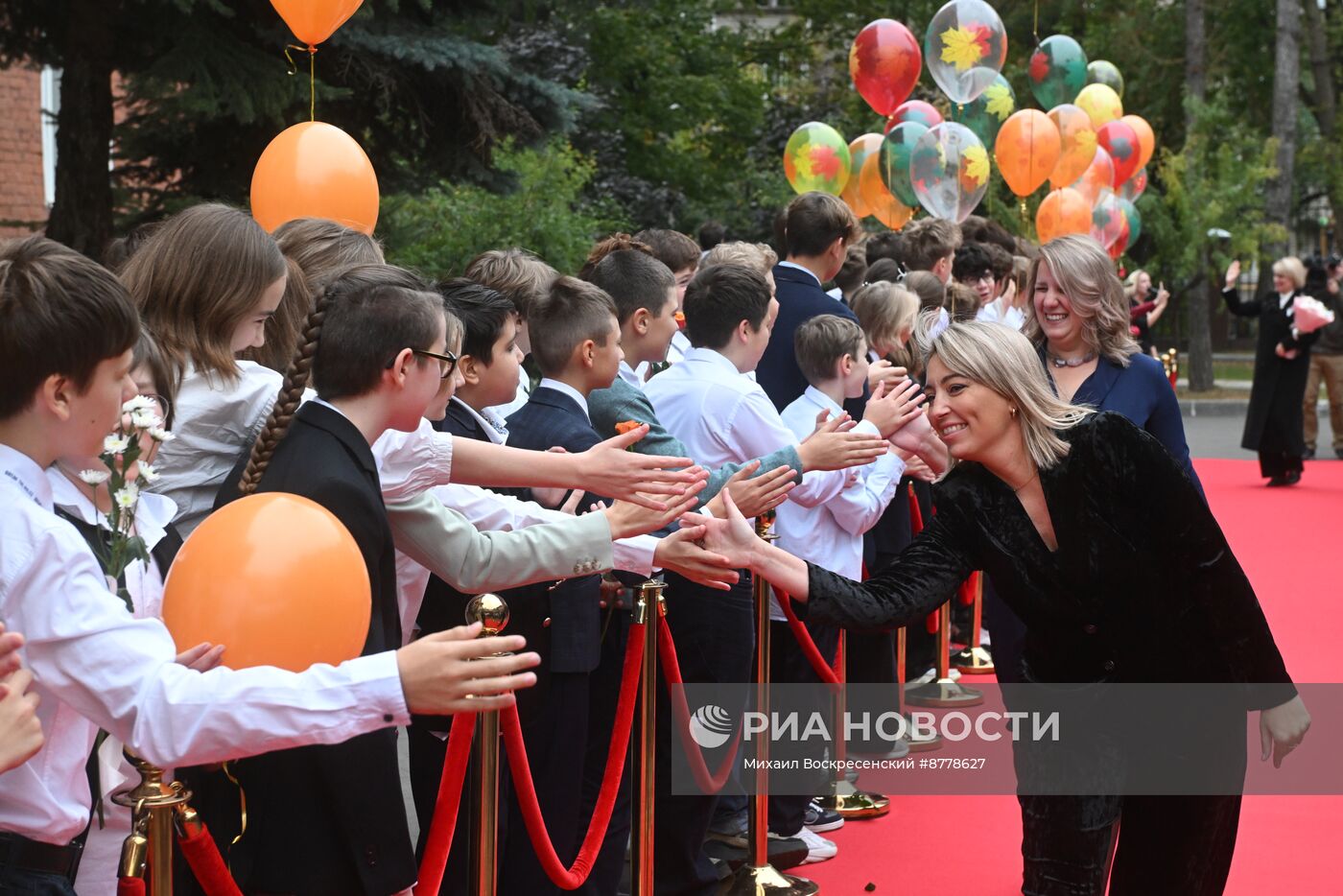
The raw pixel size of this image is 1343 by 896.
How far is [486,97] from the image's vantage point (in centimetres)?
1145

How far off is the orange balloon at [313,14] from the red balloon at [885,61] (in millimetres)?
7535

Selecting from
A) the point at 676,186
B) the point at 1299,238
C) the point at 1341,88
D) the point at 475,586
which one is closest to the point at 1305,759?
the point at 475,586

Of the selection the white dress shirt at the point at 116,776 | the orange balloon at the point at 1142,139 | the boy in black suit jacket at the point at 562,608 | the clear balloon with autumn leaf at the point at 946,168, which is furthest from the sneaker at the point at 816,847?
the orange balloon at the point at 1142,139

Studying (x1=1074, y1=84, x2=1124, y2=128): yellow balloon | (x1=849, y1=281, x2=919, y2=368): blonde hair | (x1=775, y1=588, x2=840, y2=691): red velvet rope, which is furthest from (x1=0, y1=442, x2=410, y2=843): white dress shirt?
(x1=1074, y1=84, x2=1124, y2=128): yellow balloon

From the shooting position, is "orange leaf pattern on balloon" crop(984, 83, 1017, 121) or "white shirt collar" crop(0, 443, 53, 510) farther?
"orange leaf pattern on balloon" crop(984, 83, 1017, 121)

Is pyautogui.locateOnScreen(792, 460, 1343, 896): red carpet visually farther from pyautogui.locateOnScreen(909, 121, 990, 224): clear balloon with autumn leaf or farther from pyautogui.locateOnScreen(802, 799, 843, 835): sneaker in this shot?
pyautogui.locateOnScreen(909, 121, 990, 224): clear balloon with autumn leaf

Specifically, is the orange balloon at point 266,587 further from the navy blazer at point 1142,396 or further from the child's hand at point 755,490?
the navy blazer at point 1142,396

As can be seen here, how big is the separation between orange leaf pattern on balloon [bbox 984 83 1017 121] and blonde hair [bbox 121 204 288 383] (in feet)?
36.6

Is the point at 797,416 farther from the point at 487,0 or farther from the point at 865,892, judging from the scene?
the point at 487,0

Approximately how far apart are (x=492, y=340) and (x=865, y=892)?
8.12 ft

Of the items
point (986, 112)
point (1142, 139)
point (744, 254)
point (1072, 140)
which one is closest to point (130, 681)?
point (744, 254)

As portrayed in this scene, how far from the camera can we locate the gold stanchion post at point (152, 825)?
2.54m

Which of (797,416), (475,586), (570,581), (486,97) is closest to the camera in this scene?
(475,586)

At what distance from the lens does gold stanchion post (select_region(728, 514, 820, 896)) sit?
16.8 feet
